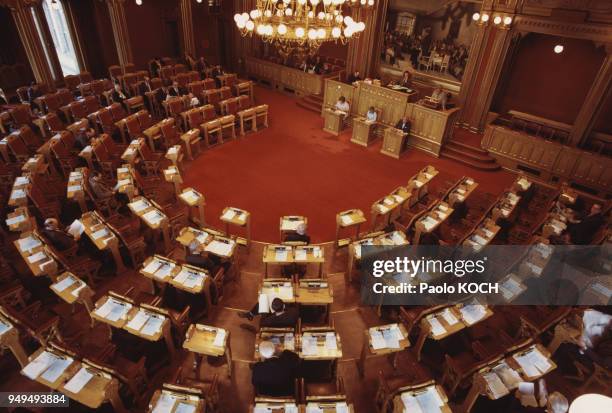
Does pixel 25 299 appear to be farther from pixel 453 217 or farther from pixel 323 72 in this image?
pixel 323 72

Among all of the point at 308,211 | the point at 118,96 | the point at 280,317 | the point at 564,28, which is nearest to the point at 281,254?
the point at 280,317

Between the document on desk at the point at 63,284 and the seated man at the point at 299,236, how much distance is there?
3.74 meters

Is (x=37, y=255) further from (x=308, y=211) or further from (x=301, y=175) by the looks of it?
(x=301, y=175)

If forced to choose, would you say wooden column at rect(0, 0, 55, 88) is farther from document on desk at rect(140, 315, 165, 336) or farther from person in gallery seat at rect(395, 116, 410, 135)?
person in gallery seat at rect(395, 116, 410, 135)

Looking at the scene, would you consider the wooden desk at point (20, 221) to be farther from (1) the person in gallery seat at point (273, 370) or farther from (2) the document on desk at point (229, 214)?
(1) the person in gallery seat at point (273, 370)

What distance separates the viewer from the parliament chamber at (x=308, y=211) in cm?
545

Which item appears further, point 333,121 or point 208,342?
point 333,121

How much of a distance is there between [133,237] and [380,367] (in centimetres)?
549

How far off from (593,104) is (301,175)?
342 inches

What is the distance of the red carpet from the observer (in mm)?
9742

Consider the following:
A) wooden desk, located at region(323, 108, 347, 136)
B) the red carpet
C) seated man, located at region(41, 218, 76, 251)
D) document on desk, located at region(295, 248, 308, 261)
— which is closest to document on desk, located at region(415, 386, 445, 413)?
document on desk, located at region(295, 248, 308, 261)

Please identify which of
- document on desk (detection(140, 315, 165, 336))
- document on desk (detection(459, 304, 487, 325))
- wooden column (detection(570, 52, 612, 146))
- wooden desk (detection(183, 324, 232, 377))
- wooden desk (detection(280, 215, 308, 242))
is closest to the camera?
wooden desk (detection(183, 324, 232, 377))

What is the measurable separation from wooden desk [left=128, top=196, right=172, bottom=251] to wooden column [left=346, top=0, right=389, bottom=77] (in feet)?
36.9

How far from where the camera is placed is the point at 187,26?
1788 cm
